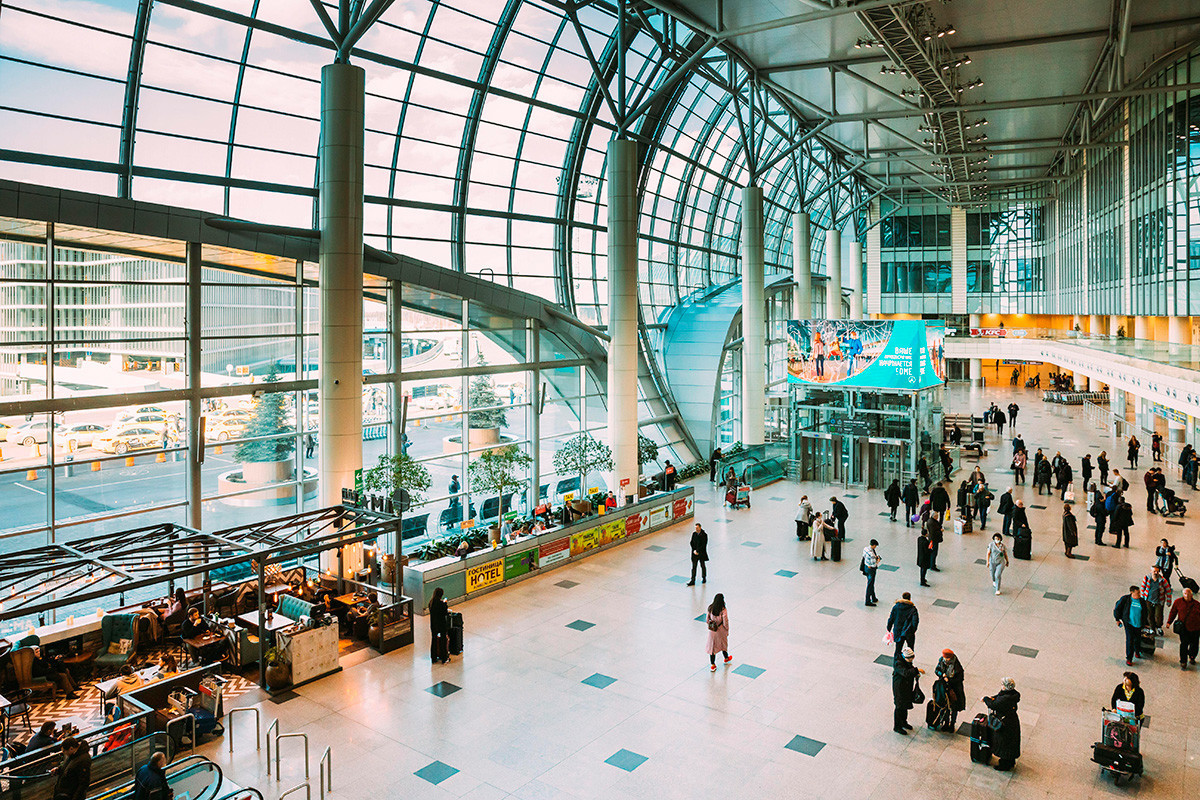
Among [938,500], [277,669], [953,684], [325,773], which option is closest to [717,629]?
[953,684]

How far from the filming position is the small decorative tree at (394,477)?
18375mm

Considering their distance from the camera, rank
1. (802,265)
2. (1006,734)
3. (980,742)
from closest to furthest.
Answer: (1006,734)
(980,742)
(802,265)

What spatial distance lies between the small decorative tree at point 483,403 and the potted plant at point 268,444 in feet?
19.3

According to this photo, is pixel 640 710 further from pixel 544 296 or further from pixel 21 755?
pixel 544 296

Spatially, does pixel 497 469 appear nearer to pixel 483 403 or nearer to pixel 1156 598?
pixel 483 403

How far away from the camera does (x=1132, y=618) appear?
1362cm

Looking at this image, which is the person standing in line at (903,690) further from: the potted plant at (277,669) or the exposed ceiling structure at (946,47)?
the exposed ceiling structure at (946,47)

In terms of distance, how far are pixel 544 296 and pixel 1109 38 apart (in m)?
20.1

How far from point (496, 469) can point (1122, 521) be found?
1648 cm

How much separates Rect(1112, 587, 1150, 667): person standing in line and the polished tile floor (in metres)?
0.36

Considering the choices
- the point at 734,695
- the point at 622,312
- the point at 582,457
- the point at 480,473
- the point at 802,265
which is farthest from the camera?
the point at 802,265

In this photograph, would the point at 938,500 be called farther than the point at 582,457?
No

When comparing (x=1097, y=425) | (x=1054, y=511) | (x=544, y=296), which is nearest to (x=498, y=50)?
(x=544, y=296)

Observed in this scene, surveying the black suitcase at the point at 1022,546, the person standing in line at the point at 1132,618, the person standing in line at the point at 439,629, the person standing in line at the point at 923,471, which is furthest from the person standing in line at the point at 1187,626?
the person standing in line at the point at 923,471
